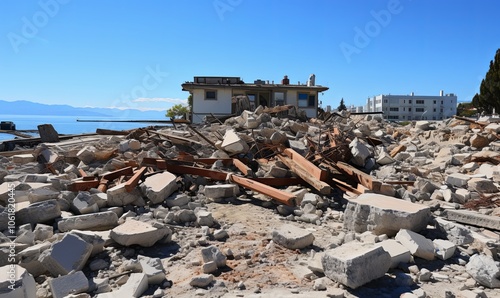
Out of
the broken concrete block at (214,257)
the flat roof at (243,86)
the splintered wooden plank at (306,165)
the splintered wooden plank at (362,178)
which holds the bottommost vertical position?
the broken concrete block at (214,257)

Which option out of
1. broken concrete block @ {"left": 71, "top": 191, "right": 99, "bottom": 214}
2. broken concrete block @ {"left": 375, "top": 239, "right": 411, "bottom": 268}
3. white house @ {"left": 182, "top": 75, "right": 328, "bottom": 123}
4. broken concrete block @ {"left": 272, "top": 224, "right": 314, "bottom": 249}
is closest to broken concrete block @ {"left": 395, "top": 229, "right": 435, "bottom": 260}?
broken concrete block @ {"left": 375, "top": 239, "right": 411, "bottom": 268}

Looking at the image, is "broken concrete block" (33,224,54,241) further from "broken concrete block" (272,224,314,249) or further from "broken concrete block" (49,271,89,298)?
"broken concrete block" (272,224,314,249)

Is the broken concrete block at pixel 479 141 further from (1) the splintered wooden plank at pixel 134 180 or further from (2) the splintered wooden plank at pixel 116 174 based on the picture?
(2) the splintered wooden plank at pixel 116 174

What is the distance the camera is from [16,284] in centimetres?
290

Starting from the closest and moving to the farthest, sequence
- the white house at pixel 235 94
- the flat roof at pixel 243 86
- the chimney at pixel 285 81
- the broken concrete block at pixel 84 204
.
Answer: the broken concrete block at pixel 84 204
the flat roof at pixel 243 86
the white house at pixel 235 94
the chimney at pixel 285 81

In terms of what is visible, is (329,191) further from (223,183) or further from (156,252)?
(156,252)

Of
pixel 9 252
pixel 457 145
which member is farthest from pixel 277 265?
pixel 457 145

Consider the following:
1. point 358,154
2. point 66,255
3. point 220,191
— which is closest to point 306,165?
point 220,191

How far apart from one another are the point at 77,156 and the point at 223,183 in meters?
4.30

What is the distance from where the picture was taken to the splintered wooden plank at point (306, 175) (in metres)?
5.92

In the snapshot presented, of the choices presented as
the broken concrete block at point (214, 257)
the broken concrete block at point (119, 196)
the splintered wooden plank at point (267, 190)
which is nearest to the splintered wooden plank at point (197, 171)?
the splintered wooden plank at point (267, 190)

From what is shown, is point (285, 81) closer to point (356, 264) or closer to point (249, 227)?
point (249, 227)

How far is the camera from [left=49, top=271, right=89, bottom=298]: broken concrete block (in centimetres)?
318

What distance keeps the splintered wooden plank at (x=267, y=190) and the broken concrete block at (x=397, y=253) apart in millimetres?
1806
